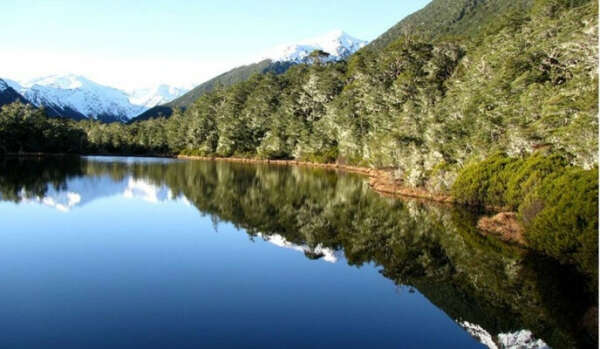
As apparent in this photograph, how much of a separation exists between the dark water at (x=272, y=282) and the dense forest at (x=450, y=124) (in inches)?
132

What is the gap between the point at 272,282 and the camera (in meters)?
17.8

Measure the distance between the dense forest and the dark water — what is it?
335cm

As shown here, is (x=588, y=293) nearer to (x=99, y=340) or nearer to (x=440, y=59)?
(x=99, y=340)

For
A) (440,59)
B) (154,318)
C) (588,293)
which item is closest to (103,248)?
(154,318)

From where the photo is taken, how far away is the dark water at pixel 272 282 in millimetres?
12789

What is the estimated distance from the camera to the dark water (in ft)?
42.0

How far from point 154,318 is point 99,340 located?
5.79 feet

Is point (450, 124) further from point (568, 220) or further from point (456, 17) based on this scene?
point (456, 17)

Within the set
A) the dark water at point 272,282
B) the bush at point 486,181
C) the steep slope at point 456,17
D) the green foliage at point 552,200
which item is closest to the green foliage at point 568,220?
the green foliage at point 552,200

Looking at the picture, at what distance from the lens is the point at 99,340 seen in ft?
39.4

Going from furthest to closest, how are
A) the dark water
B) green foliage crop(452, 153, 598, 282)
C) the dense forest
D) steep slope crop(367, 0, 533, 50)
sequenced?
steep slope crop(367, 0, 533, 50) → the dense forest → green foliage crop(452, 153, 598, 282) → the dark water

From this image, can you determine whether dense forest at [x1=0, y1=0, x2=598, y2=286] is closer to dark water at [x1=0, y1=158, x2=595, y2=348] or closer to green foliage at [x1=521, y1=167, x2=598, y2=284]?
green foliage at [x1=521, y1=167, x2=598, y2=284]

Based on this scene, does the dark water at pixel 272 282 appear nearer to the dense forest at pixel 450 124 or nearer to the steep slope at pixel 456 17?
the dense forest at pixel 450 124

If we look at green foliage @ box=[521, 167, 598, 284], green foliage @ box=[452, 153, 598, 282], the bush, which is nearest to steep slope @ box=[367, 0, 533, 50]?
the bush
